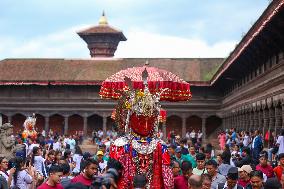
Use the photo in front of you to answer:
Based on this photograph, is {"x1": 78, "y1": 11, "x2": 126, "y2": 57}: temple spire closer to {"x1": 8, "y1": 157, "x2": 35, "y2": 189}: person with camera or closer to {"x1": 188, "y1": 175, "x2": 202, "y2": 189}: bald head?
{"x1": 8, "y1": 157, "x2": 35, "y2": 189}: person with camera

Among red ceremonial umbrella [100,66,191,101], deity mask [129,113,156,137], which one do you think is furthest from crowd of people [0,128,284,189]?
red ceremonial umbrella [100,66,191,101]

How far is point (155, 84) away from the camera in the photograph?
9586 millimetres

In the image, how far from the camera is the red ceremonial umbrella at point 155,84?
9.62 meters

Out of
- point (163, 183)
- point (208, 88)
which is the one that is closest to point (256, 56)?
point (163, 183)

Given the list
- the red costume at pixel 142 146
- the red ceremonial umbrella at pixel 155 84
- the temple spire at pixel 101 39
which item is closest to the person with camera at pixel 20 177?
the red costume at pixel 142 146

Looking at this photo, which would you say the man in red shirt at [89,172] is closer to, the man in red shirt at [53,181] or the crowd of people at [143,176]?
the crowd of people at [143,176]

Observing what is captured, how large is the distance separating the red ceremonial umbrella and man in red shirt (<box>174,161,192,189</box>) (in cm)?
200

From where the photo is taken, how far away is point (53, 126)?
41.8 meters

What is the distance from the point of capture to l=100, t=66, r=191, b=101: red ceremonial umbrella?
9.62 m

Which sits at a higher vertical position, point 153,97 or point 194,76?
point 194,76

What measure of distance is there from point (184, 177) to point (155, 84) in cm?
229

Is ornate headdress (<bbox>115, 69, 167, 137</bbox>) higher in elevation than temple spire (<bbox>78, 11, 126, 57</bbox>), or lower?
lower

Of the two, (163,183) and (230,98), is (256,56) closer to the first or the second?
(230,98)

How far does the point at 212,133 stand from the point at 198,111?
2.15m
